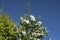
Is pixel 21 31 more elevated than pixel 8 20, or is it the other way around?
pixel 8 20

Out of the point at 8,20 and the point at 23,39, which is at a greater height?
the point at 8,20

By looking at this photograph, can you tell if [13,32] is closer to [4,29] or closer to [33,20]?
[4,29]

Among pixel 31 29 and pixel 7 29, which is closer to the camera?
pixel 31 29

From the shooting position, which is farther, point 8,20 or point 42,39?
point 8,20

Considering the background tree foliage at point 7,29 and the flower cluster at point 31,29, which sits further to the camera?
the background tree foliage at point 7,29

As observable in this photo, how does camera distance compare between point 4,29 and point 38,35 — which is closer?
point 38,35

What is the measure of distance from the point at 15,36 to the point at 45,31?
91.7 inches

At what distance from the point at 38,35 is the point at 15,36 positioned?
2.10 meters

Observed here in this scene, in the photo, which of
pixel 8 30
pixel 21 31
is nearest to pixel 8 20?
pixel 8 30

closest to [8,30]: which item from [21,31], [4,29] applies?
[4,29]

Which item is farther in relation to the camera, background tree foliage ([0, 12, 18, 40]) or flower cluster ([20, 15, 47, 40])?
background tree foliage ([0, 12, 18, 40])

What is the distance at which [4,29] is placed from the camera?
919 inches

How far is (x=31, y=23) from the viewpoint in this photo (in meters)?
21.9

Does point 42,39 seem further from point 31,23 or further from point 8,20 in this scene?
point 8,20
